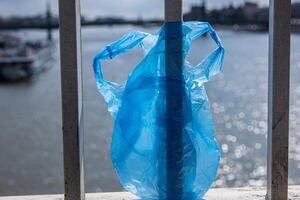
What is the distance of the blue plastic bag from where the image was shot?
2062 mm

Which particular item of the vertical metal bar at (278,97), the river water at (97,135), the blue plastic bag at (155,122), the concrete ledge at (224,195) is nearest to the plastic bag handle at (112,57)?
the blue plastic bag at (155,122)

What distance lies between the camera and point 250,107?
25.6m

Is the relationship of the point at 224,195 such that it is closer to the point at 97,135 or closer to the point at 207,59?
the point at 207,59

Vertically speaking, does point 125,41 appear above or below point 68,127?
above

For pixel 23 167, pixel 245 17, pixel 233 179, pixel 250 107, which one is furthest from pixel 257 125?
pixel 245 17

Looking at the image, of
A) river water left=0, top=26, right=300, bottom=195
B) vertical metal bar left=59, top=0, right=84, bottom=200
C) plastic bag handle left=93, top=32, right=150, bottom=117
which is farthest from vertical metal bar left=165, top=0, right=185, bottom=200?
river water left=0, top=26, right=300, bottom=195

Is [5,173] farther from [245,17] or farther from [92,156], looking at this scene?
[245,17]

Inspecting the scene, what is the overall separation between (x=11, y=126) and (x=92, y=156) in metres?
9.27

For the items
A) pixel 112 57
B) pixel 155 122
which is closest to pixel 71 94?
pixel 112 57

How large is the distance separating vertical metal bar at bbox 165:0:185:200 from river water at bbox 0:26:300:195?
518cm

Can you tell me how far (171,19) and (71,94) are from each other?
47cm

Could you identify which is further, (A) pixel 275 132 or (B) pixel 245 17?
(B) pixel 245 17

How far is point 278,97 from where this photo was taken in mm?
2025

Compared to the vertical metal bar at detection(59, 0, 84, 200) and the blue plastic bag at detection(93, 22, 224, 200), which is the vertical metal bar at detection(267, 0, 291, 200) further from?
the vertical metal bar at detection(59, 0, 84, 200)
